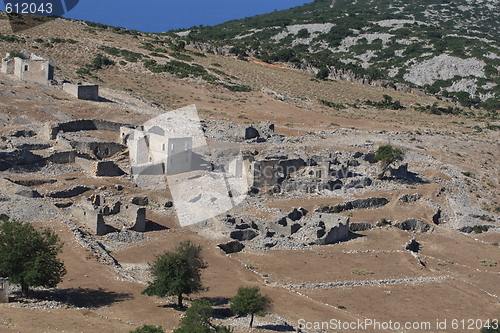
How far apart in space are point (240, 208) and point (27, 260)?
1494cm

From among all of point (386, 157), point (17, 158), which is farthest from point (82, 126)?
point (386, 157)

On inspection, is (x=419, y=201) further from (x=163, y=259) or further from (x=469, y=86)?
(x=469, y=86)

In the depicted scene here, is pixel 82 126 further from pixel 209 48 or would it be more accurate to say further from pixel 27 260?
pixel 209 48

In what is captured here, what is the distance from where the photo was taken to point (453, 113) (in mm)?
74062

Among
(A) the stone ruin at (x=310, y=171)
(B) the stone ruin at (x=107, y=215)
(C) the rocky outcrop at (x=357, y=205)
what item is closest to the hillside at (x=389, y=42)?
(A) the stone ruin at (x=310, y=171)

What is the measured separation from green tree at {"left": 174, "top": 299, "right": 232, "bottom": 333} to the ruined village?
151 centimetres

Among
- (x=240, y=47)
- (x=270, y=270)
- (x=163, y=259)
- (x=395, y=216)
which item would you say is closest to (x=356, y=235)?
(x=395, y=216)

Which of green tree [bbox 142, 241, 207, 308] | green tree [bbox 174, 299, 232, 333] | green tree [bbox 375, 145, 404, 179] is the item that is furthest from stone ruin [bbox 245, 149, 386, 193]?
green tree [bbox 174, 299, 232, 333]

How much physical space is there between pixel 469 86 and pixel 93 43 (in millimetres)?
52579

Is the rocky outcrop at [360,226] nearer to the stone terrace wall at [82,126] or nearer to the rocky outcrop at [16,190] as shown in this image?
the rocky outcrop at [16,190]

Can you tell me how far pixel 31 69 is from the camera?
165ft

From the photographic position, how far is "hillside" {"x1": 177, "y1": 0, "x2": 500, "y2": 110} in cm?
9300

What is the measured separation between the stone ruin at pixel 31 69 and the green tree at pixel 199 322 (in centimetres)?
3470

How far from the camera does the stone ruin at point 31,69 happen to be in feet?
165
